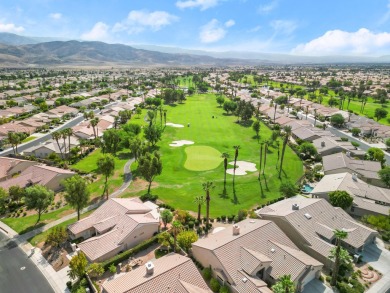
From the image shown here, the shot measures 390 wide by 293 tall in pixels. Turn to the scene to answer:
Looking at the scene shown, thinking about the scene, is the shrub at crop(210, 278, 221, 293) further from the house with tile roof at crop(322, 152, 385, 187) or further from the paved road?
the house with tile roof at crop(322, 152, 385, 187)

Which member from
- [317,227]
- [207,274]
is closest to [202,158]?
[317,227]

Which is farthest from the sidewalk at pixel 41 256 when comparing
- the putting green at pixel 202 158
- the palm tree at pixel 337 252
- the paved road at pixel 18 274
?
the palm tree at pixel 337 252

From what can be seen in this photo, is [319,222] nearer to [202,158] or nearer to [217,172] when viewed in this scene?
[217,172]

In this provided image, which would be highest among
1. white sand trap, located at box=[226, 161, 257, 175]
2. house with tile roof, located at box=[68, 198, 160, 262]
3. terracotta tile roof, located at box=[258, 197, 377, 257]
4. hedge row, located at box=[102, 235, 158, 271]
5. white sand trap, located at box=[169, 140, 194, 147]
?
terracotta tile roof, located at box=[258, 197, 377, 257]

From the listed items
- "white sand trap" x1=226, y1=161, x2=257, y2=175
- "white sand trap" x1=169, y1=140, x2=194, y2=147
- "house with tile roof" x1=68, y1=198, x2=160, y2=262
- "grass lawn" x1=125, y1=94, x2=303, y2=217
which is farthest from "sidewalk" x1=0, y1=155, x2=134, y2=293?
"white sand trap" x1=169, y1=140, x2=194, y2=147

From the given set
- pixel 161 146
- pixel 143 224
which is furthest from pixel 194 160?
pixel 143 224

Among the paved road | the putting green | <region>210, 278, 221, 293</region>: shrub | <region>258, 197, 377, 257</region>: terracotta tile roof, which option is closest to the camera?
<region>210, 278, 221, 293</region>: shrub

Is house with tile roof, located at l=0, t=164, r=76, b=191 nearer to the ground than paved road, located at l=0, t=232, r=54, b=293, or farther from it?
farther from it

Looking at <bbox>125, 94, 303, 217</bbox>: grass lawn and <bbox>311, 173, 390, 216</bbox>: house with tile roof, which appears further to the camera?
<bbox>125, 94, 303, 217</bbox>: grass lawn

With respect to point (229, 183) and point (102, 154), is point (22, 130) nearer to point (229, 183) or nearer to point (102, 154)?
point (102, 154)
